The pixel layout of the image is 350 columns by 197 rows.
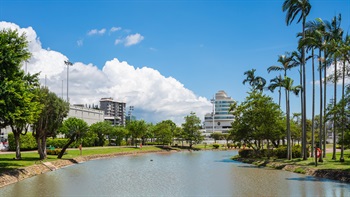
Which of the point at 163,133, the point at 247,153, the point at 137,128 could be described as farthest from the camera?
the point at 163,133

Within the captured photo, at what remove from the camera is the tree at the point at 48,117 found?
4391 centimetres

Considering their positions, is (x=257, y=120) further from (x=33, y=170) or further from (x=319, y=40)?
(x=33, y=170)

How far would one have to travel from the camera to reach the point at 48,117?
44.8 metres

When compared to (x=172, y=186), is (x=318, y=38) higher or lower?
higher

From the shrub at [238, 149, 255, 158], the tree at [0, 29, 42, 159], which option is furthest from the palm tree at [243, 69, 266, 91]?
the tree at [0, 29, 42, 159]

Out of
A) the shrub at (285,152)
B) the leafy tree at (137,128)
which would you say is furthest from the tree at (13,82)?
the leafy tree at (137,128)

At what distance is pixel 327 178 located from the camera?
106ft

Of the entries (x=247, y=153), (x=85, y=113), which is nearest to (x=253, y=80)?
(x=247, y=153)

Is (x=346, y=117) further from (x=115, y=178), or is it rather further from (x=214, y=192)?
(x=115, y=178)

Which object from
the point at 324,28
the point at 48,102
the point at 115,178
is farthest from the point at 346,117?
the point at 48,102

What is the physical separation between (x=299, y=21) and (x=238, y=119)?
1863cm

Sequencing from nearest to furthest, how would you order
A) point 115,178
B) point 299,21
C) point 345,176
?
point 345,176 < point 115,178 < point 299,21

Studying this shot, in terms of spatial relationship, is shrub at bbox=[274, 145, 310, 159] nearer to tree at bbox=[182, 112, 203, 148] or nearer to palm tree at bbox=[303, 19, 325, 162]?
palm tree at bbox=[303, 19, 325, 162]

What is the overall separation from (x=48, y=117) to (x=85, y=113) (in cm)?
7410
